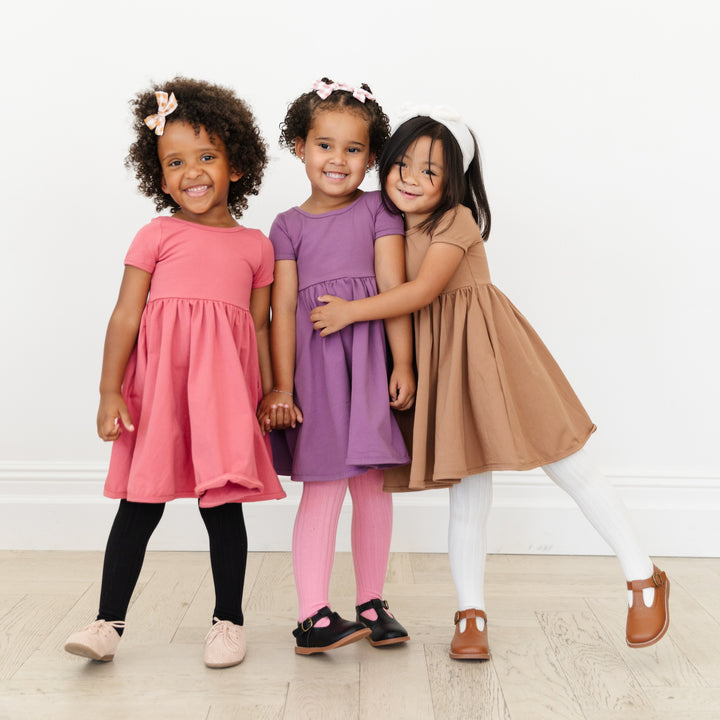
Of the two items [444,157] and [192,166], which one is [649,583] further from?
[192,166]

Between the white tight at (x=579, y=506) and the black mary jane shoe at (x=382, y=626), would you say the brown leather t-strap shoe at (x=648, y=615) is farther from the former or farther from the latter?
the black mary jane shoe at (x=382, y=626)

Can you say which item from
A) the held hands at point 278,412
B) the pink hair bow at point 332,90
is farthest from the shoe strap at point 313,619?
the pink hair bow at point 332,90

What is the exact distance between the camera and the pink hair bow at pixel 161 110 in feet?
4.63

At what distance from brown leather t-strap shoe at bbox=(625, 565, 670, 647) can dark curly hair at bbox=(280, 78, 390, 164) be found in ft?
2.89

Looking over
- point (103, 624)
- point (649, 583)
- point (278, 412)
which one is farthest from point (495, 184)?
point (103, 624)

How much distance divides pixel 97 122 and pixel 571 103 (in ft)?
3.83

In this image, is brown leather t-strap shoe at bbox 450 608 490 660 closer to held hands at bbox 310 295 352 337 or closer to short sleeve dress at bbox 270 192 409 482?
short sleeve dress at bbox 270 192 409 482

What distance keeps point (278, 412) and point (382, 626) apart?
0.42 m

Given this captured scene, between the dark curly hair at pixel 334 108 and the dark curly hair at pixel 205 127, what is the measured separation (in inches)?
2.9

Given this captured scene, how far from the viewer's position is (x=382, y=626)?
4.79 ft

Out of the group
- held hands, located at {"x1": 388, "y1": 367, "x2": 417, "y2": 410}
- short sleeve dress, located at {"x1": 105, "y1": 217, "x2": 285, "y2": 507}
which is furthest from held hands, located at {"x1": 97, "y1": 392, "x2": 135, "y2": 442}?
held hands, located at {"x1": 388, "y1": 367, "x2": 417, "y2": 410}

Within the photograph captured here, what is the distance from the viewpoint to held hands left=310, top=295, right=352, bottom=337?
1.40m

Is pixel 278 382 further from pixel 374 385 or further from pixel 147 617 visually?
pixel 147 617

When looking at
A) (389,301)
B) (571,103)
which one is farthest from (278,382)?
(571,103)
